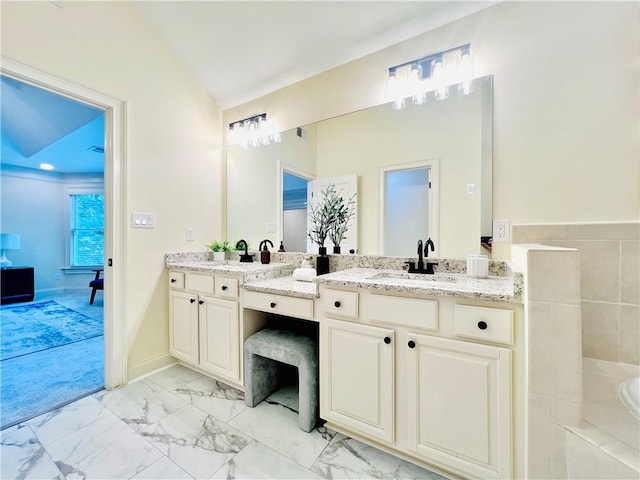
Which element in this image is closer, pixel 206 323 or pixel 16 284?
pixel 206 323

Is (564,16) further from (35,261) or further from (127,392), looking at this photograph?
(35,261)

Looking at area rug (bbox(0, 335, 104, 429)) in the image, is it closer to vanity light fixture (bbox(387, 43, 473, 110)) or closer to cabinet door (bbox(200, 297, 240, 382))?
cabinet door (bbox(200, 297, 240, 382))

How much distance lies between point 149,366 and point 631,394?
2.83 m

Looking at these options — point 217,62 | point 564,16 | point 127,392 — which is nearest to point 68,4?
point 217,62

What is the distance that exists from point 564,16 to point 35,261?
7686mm

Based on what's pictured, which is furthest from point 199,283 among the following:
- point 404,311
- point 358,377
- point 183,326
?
point 404,311

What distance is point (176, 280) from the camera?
2.29 metres

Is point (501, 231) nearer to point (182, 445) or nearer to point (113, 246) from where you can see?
point (182, 445)

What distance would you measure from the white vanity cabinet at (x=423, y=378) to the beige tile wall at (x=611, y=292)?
0.54m

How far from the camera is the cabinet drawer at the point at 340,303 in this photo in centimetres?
140

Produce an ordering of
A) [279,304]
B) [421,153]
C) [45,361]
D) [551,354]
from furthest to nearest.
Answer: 1. [45,361]
2. [421,153]
3. [279,304]
4. [551,354]

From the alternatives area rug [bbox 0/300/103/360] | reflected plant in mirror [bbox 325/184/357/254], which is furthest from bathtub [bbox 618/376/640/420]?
area rug [bbox 0/300/103/360]

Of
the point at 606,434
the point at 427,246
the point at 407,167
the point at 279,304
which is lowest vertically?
the point at 606,434

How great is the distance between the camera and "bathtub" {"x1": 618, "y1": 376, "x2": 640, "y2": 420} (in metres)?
0.89
